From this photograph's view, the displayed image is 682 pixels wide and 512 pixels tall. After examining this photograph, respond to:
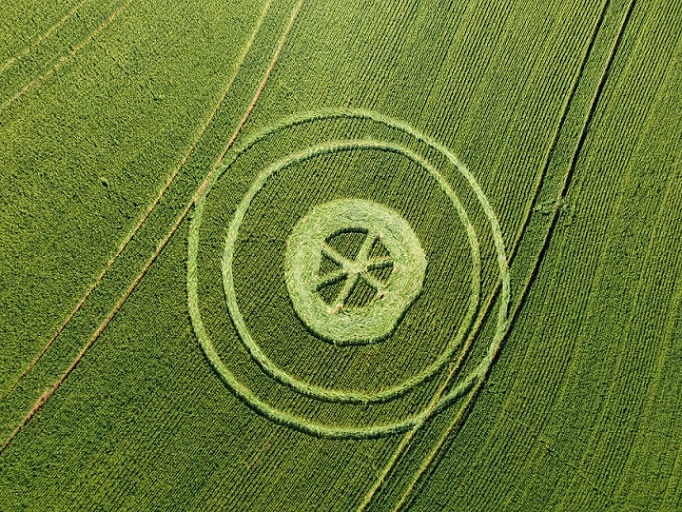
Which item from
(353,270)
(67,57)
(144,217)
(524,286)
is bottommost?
(524,286)

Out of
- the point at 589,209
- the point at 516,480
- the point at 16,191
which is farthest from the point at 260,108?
the point at 516,480

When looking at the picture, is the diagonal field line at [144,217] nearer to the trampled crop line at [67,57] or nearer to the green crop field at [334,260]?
the green crop field at [334,260]

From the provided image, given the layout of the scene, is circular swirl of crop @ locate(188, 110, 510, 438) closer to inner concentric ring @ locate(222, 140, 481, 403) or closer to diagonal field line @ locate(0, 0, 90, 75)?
inner concentric ring @ locate(222, 140, 481, 403)

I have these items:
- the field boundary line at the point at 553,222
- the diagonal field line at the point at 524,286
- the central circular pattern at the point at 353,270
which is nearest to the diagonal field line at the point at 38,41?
the central circular pattern at the point at 353,270

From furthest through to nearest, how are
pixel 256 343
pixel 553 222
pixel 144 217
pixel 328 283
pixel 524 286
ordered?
pixel 553 222 → pixel 524 286 → pixel 328 283 → pixel 144 217 → pixel 256 343

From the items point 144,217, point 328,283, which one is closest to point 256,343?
point 328,283

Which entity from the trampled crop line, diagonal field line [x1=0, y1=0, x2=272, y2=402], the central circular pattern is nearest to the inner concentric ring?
the central circular pattern

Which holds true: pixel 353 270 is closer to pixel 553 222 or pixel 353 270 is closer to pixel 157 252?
pixel 157 252
